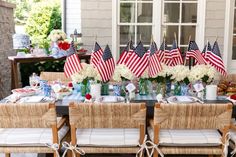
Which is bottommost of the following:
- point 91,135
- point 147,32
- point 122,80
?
point 91,135

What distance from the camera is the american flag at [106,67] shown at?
3.25m

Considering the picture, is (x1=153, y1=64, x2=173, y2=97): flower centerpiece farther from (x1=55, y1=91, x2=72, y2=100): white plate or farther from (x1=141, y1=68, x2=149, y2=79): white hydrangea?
(x1=55, y1=91, x2=72, y2=100): white plate

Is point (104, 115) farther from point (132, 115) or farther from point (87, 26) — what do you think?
point (87, 26)

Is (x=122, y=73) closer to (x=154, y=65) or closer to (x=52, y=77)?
(x=154, y=65)

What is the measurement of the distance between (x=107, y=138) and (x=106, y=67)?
85 cm

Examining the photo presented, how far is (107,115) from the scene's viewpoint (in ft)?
8.30

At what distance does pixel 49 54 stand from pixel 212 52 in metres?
3.17

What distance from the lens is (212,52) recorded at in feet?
11.3

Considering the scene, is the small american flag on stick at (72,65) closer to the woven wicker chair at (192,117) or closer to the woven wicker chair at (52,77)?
the woven wicker chair at (52,77)

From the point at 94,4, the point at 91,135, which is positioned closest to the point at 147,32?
the point at 94,4

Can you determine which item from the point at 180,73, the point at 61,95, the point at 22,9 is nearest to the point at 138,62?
the point at 180,73

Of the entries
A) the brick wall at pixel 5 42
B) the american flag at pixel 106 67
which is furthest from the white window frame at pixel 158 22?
the american flag at pixel 106 67

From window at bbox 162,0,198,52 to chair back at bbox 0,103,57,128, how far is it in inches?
151

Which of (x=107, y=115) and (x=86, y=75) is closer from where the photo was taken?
(x=107, y=115)
